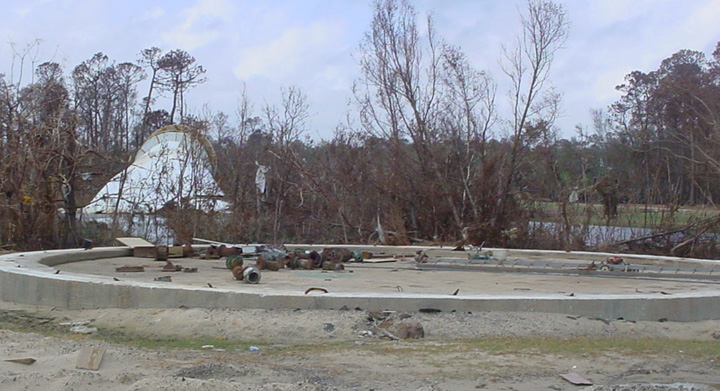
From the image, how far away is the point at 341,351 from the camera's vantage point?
6.78 m

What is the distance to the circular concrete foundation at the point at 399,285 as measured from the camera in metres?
8.52

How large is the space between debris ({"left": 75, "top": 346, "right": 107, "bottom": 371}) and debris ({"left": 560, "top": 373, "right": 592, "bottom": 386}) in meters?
3.57

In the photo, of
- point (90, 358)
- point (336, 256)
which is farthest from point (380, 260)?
point (90, 358)

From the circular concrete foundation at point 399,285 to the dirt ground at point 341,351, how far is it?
18cm

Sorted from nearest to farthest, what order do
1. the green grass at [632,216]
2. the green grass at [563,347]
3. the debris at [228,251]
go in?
the green grass at [563,347], the debris at [228,251], the green grass at [632,216]

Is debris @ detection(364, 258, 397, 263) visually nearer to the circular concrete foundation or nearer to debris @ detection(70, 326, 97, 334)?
the circular concrete foundation

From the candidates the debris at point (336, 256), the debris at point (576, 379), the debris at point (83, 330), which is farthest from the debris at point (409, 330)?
the debris at point (336, 256)

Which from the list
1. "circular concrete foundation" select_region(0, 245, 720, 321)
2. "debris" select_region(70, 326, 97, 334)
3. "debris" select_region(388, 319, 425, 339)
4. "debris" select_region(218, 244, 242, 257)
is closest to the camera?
"debris" select_region(388, 319, 425, 339)

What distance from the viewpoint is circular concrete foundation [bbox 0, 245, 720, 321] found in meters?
8.52

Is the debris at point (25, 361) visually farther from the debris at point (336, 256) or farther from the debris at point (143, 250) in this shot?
the debris at point (143, 250)

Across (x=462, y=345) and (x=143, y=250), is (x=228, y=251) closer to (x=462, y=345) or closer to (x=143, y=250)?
(x=143, y=250)

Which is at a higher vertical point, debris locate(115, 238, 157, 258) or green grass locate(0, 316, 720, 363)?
debris locate(115, 238, 157, 258)

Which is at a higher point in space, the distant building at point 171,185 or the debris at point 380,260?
the distant building at point 171,185

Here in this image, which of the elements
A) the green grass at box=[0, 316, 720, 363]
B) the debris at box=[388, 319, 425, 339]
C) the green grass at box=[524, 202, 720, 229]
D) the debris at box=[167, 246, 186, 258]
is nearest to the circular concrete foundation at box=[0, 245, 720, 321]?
the debris at box=[167, 246, 186, 258]
